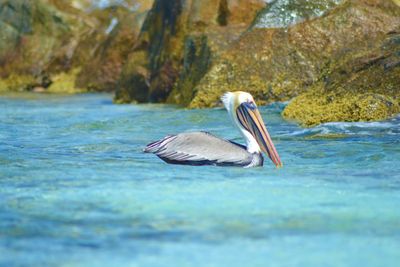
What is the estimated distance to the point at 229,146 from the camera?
7402mm

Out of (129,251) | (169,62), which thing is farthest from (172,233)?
(169,62)

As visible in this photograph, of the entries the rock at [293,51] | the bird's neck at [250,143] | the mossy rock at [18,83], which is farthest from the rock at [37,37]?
the bird's neck at [250,143]

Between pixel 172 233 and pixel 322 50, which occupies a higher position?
pixel 322 50

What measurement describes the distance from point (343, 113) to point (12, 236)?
6527 mm

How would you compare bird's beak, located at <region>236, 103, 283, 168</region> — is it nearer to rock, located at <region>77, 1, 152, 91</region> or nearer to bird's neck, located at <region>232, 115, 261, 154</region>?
bird's neck, located at <region>232, 115, 261, 154</region>

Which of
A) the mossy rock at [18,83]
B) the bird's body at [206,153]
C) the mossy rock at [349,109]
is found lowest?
the mossy rock at [18,83]

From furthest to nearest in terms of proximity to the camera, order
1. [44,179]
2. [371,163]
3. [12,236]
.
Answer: [371,163]
[44,179]
[12,236]

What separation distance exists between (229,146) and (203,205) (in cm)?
182

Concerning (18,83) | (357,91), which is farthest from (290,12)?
(18,83)

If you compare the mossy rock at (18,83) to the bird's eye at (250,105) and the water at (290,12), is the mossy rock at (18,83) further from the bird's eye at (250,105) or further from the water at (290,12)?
the bird's eye at (250,105)

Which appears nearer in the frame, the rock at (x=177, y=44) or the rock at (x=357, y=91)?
the rock at (x=357, y=91)

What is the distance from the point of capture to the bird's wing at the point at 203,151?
7328 millimetres

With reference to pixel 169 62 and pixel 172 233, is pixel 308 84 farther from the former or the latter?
pixel 172 233

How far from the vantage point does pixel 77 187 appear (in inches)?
253
